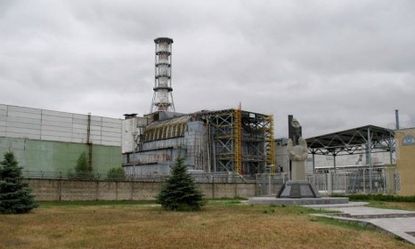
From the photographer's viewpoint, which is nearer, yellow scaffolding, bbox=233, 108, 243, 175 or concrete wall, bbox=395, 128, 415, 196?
concrete wall, bbox=395, 128, 415, 196

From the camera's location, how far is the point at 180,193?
2538 centimetres

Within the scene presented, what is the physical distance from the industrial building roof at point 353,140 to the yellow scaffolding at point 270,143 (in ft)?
31.7

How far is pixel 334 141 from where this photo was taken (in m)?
63.8

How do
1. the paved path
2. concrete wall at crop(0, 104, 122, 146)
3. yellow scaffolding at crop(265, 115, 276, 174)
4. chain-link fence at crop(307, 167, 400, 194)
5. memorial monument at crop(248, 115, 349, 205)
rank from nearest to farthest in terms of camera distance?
1. the paved path
2. memorial monument at crop(248, 115, 349, 205)
3. chain-link fence at crop(307, 167, 400, 194)
4. concrete wall at crop(0, 104, 122, 146)
5. yellow scaffolding at crop(265, 115, 276, 174)

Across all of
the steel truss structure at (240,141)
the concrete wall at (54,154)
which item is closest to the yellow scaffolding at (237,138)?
the steel truss structure at (240,141)

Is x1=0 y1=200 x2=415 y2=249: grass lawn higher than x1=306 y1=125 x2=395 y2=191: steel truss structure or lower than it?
lower

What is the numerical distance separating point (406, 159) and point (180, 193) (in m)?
28.2

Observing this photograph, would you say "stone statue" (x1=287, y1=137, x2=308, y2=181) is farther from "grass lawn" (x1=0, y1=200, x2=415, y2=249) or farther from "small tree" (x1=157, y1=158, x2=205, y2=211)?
"grass lawn" (x1=0, y1=200, x2=415, y2=249)

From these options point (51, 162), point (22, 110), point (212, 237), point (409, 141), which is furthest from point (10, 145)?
point (212, 237)

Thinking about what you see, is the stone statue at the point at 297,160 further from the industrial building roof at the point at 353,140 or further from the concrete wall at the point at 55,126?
the concrete wall at the point at 55,126

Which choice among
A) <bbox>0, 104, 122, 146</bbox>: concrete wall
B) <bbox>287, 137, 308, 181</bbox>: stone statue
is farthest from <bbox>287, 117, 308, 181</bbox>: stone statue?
<bbox>0, 104, 122, 146</bbox>: concrete wall

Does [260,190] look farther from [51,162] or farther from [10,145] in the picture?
[10,145]

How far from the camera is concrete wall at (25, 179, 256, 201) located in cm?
4003

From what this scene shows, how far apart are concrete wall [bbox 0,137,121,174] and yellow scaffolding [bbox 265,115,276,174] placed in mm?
22892
